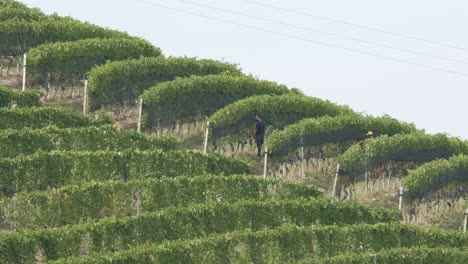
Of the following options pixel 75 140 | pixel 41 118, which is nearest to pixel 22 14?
pixel 41 118

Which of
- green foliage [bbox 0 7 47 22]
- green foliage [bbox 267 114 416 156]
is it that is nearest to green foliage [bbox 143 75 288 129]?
green foliage [bbox 267 114 416 156]

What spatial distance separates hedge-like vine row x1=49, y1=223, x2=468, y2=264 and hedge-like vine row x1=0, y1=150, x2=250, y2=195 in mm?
7368

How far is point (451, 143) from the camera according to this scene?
6838cm

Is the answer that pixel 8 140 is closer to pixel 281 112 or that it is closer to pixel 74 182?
pixel 74 182

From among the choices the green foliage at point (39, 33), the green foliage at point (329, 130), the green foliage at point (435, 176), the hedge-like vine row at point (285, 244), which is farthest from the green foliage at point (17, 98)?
the green foliage at point (435, 176)

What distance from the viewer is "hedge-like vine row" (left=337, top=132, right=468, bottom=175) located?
208 ft

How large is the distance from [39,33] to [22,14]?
16.0 ft

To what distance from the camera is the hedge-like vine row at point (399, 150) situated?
6328 cm

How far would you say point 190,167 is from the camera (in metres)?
56.6

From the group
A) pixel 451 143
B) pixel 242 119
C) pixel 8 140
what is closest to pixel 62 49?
pixel 242 119

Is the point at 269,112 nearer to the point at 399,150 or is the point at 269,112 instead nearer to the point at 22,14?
the point at 399,150

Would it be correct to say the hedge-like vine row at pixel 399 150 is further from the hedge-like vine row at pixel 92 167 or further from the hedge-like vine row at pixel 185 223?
the hedge-like vine row at pixel 92 167

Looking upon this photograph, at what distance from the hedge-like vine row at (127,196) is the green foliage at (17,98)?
11.9m

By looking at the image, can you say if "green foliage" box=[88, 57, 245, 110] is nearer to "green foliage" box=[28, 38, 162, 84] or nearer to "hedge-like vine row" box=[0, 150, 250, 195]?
"green foliage" box=[28, 38, 162, 84]
